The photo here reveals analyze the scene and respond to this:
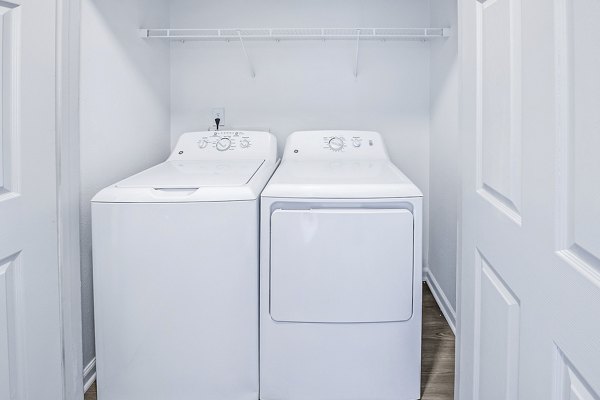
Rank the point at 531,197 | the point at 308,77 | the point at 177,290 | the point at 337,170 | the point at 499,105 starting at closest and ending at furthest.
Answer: the point at 531,197 < the point at 499,105 < the point at 177,290 < the point at 337,170 < the point at 308,77

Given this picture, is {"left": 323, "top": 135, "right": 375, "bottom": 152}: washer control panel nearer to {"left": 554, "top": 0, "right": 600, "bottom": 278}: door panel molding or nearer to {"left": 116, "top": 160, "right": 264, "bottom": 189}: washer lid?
{"left": 116, "top": 160, "right": 264, "bottom": 189}: washer lid

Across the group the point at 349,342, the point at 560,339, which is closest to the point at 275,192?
the point at 349,342

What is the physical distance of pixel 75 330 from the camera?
140 centimetres

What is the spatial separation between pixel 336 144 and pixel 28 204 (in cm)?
161

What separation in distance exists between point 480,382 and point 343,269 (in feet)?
1.96

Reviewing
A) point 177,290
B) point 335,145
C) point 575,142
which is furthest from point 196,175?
point 575,142

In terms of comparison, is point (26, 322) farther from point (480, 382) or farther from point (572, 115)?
point (572, 115)

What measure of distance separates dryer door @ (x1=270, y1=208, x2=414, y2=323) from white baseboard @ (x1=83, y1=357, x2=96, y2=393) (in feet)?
2.60

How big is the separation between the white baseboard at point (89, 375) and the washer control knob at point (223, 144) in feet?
3.81

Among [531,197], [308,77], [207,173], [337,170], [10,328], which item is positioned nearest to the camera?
[531,197]

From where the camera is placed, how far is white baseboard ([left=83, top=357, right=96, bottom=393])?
171cm

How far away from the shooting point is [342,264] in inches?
62.1

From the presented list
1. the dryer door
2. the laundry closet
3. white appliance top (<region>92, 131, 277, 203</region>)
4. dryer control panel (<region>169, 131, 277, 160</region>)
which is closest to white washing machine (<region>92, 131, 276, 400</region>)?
white appliance top (<region>92, 131, 277, 203</region>)

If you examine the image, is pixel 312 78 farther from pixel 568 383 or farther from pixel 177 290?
pixel 568 383
